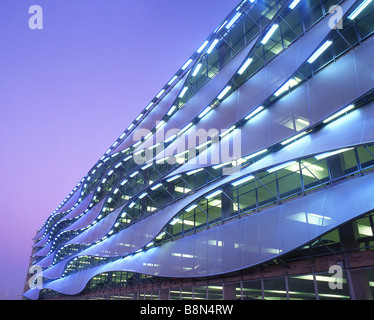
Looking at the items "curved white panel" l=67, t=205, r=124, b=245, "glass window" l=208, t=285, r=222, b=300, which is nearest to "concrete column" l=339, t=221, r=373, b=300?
"glass window" l=208, t=285, r=222, b=300

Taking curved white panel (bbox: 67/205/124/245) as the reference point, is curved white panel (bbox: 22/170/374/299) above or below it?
below

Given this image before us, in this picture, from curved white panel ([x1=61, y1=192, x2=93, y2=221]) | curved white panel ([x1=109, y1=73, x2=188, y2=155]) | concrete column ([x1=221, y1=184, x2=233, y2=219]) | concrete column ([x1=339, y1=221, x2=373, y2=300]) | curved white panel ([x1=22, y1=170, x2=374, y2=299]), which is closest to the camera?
concrete column ([x1=339, y1=221, x2=373, y2=300])

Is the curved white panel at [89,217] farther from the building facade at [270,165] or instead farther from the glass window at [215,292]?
the glass window at [215,292]

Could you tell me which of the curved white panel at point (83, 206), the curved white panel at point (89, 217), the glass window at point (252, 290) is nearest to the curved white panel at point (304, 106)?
the glass window at point (252, 290)

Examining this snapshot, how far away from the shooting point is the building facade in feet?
39.8

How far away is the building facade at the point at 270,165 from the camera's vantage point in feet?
39.8

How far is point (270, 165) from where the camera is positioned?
543 inches

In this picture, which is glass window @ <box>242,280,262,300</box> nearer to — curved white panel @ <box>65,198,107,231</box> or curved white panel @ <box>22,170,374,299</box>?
curved white panel @ <box>22,170,374,299</box>

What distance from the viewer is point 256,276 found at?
1538 centimetres

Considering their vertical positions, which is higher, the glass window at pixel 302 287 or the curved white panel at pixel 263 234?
the curved white panel at pixel 263 234

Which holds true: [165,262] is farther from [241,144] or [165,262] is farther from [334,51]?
[334,51]

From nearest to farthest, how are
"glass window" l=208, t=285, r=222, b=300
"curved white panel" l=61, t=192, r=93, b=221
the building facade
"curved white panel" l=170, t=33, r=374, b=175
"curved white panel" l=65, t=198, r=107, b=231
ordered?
1. the building facade
2. "curved white panel" l=170, t=33, r=374, b=175
3. "glass window" l=208, t=285, r=222, b=300
4. "curved white panel" l=65, t=198, r=107, b=231
5. "curved white panel" l=61, t=192, r=93, b=221
